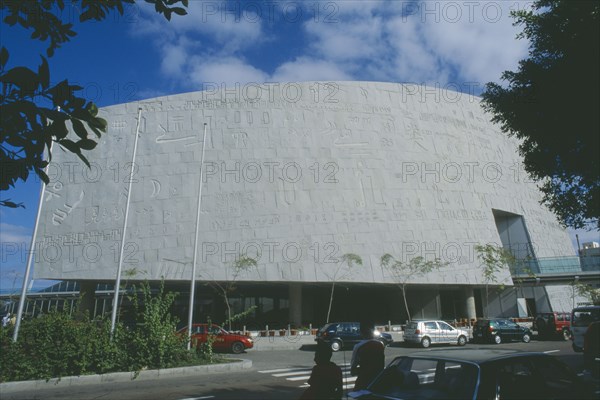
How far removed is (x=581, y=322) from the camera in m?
15.7

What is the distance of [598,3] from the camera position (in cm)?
723

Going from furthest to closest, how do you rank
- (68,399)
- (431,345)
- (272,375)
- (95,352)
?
1. (431,345)
2. (272,375)
3. (95,352)
4. (68,399)

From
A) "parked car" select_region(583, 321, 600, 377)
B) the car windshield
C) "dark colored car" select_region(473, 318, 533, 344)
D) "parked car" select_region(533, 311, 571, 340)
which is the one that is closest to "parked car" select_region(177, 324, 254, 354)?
"dark colored car" select_region(473, 318, 533, 344)

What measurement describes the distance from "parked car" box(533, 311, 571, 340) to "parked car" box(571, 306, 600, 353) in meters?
Result: 11.5

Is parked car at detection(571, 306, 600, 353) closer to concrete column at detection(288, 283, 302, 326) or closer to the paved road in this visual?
the paved road

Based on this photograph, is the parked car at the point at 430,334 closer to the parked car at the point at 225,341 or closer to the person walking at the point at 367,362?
the parked car at the point at 225,341

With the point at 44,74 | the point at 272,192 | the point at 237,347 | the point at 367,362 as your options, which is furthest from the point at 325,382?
the point at 272,192

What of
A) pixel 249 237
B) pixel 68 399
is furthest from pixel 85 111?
pixel 249 237

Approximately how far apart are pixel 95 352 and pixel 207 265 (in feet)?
64.2

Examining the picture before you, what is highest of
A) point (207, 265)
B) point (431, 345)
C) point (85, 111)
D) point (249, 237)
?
point (249, 237)

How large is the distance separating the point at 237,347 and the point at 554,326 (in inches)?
807

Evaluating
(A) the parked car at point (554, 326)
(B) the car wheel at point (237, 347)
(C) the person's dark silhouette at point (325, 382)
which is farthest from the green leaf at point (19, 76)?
(A) the parked car at point (554, 326)

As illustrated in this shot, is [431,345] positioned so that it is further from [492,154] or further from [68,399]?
[492,154]

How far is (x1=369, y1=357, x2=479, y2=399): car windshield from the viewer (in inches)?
155
